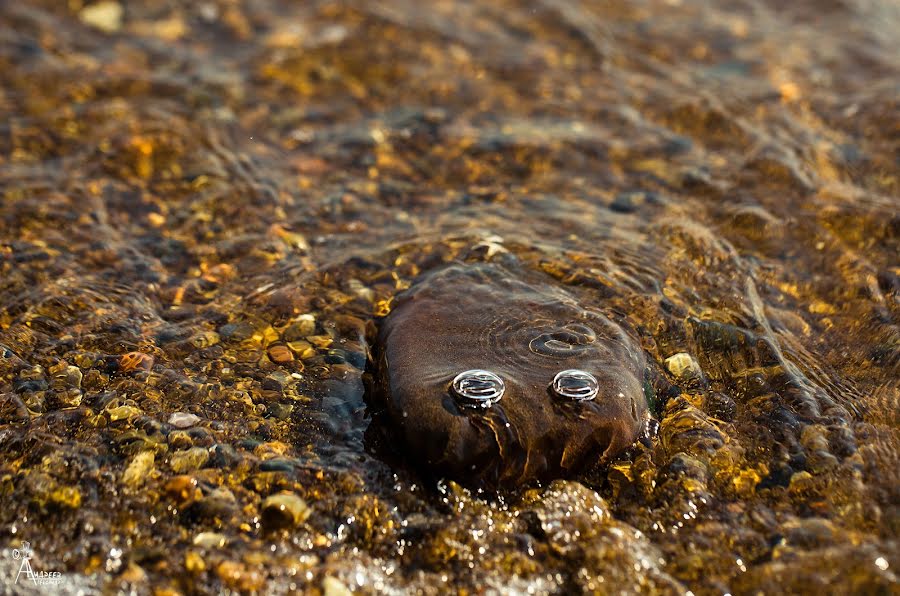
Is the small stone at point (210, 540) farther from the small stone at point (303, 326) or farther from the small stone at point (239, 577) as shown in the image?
the small stone at point (303, 326)

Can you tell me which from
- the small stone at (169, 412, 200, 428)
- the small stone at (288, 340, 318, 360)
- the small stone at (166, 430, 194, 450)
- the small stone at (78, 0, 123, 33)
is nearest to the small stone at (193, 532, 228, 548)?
the small stone at (166, 430, 194, 450)

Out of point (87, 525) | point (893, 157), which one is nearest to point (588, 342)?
point (87, 525)

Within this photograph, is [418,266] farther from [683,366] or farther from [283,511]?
[283,511]

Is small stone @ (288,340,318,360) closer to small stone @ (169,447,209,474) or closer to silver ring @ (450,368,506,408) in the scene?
small stone @ (169,447,209,474)

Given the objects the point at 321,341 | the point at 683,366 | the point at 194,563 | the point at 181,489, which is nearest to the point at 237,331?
the point at 321,341

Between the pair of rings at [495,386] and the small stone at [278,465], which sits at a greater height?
the pair of rings at [495,386]

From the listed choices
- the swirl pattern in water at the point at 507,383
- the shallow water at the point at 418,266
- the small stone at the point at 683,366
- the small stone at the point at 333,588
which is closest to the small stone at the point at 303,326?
the shallow water at the point at 418,266

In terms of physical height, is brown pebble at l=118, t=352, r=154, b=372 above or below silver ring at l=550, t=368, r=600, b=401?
below
